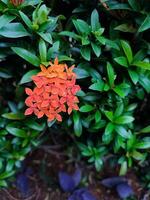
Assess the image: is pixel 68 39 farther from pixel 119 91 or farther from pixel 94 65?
pixel 119 91

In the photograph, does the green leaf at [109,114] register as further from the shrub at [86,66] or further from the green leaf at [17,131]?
the green leaf at [17,131]

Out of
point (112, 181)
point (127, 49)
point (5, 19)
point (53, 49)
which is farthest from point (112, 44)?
point (112, 181)

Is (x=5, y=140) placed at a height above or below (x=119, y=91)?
below

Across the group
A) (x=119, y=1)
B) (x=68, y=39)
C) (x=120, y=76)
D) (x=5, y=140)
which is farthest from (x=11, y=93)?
(x=119, y=1)

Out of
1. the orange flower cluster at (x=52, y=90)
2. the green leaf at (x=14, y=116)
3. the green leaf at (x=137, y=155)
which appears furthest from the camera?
the green leaf at (x=137, y=155)

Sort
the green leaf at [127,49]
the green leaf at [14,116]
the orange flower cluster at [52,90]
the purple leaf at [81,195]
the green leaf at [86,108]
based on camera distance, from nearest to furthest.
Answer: the orange flower cluster at [52,90], the green leaf at [127,49], the green leaf at [86,108], the green leaf at [14,116], the purple leaf at [81,195]

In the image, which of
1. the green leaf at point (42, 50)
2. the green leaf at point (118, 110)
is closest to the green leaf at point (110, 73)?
the green leaf at point (118, 110)
